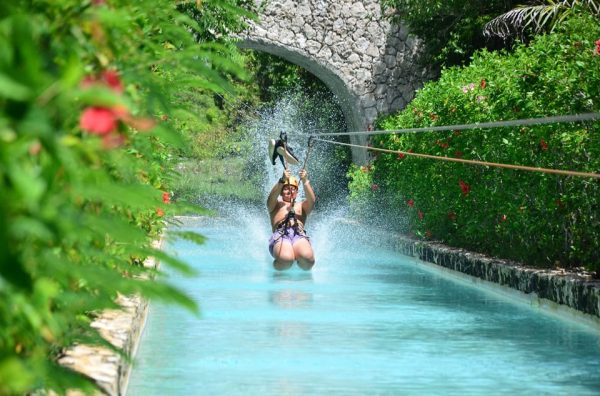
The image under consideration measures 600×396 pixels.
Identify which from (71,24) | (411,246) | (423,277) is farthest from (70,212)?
(411,246)

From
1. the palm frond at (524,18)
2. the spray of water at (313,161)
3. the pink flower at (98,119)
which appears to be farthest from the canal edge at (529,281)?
the spray of water at (313,161)

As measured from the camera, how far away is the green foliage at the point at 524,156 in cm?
862

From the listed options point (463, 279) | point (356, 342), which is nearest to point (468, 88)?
point (463, 279)

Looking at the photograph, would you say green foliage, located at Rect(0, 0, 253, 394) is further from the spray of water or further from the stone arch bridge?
the spray of water

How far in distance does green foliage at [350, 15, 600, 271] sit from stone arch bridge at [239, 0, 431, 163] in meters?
6.28

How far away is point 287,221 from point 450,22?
7.91 metres

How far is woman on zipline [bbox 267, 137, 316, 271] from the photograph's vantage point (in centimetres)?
1174

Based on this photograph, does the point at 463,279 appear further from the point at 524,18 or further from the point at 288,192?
the point at 524,18

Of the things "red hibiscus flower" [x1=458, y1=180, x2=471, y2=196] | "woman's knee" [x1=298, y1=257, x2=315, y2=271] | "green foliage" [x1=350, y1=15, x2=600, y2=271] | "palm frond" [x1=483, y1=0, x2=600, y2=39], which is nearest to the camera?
"green foliage" [x1=350, y1=15, x2=600, y2=271]

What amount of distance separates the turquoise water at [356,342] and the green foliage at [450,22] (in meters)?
6.87

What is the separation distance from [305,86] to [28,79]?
2569 cm

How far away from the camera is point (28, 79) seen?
63.1 inches

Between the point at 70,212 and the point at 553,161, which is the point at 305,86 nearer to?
the point at 553,161

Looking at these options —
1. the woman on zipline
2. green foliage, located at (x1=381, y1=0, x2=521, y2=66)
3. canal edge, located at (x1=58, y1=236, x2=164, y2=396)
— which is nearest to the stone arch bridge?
green foliage, located at (x1=381, y1=0, x2=521, y2=66)
